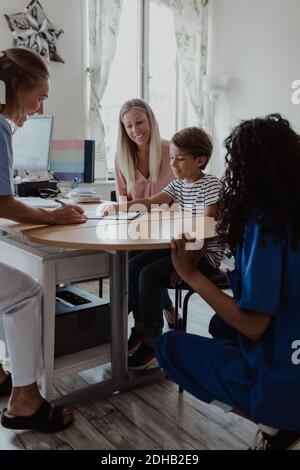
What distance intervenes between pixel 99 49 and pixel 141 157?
1581mm

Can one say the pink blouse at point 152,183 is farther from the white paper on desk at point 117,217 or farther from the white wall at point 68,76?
the white wall at point 68,76

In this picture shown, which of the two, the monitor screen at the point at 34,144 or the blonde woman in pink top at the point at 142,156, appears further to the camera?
the monitor screen at the point at 34,144

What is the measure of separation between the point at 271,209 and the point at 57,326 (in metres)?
1.03

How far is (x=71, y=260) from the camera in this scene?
1534mm

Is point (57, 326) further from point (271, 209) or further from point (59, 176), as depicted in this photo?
point (59, 176)

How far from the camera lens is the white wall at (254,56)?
337 cm

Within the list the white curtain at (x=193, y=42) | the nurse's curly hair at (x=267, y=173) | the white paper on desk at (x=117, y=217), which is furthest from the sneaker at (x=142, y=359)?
the white curtain at (x=193, y=42)

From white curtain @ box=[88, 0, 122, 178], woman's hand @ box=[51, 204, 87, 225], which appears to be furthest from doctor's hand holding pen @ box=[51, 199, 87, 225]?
white curtain @ box=[88, 0, 122, 178]

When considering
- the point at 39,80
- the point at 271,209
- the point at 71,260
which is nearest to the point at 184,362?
the point at 271,209

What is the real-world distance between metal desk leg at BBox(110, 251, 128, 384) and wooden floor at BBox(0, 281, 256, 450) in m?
0.11

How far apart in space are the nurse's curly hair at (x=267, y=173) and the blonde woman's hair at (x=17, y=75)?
750mm

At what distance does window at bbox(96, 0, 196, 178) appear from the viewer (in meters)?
3.76

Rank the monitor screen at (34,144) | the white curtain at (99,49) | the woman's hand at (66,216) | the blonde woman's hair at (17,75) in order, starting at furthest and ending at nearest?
the white curtain at (99,49) → the monitor screen at (34,144) → the woman's hand at (66,216) → the blonde woman's hair at (17,75)

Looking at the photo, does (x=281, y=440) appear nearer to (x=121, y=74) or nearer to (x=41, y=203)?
(x=41, y=203)
